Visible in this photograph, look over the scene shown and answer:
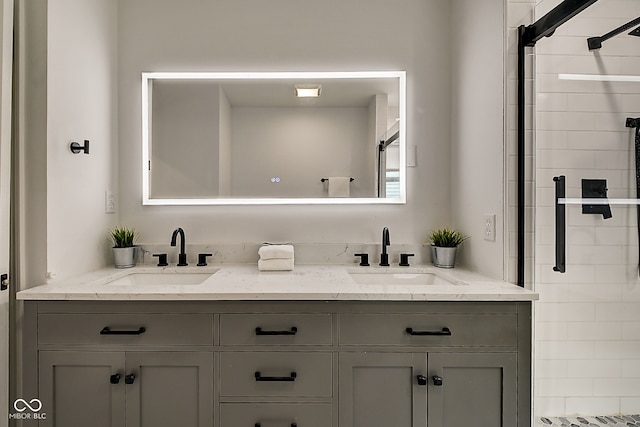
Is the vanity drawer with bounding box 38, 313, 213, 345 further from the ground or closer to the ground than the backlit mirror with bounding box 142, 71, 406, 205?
closer to the ground

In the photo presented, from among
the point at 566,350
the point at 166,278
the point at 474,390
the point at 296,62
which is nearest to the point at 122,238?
the point at 166,278

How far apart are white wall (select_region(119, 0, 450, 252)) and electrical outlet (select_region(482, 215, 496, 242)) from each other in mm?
411

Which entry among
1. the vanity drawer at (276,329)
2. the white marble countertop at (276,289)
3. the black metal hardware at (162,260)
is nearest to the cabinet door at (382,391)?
the vanity drawer at (276,329)

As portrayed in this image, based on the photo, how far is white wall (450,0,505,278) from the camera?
174 centimetres

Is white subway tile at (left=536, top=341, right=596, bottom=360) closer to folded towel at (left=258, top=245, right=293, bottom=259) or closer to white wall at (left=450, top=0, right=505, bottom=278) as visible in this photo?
white wall at (left=450, top=0, right=505, bottom=278)

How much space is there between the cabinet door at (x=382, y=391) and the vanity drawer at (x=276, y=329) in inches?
5.4

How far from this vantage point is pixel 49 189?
5.38ft

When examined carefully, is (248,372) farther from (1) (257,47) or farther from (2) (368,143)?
(1) (257,47)

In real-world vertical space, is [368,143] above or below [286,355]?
above

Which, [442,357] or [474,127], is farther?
[474,127]

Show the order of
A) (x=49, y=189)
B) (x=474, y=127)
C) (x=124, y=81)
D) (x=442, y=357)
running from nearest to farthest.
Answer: (x=442, y=357) → (x=49, y=189) → (x=474, y=127) → (x=124, y=81)

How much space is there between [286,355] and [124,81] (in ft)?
5.91

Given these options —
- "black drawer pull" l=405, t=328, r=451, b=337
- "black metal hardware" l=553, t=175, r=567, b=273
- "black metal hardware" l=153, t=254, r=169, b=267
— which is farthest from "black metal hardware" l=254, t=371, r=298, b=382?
"black metal hardware" l=553, t=175, r=567, b=273

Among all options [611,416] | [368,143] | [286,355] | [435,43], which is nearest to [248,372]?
[286,355]
